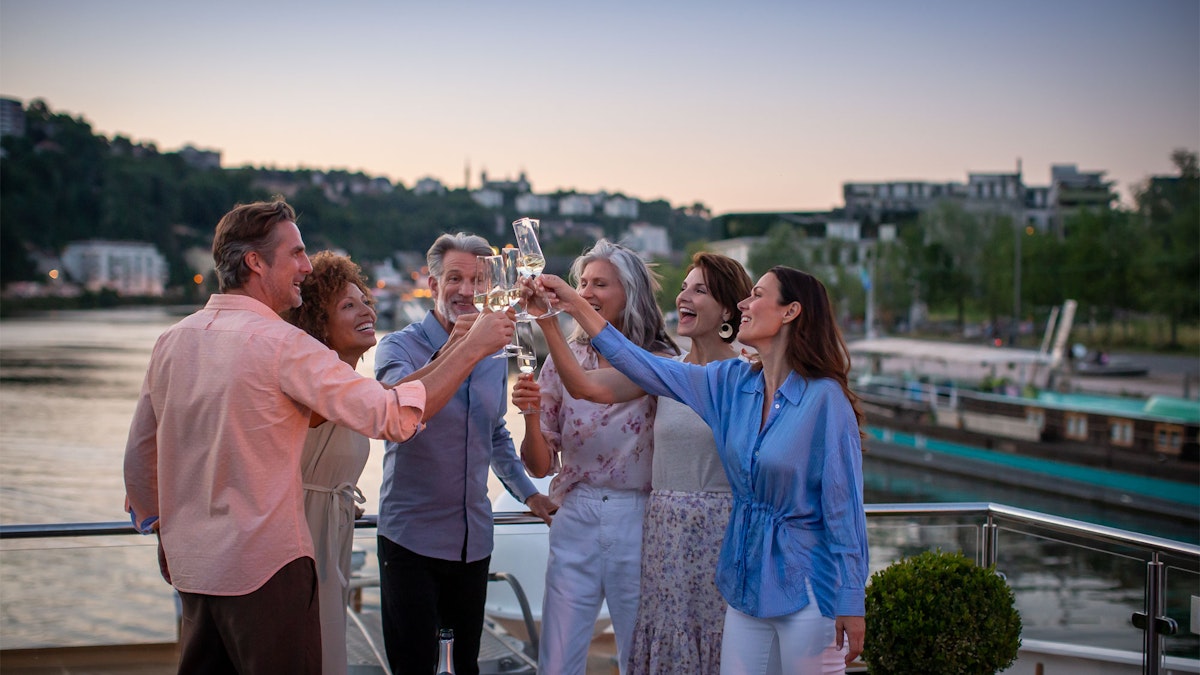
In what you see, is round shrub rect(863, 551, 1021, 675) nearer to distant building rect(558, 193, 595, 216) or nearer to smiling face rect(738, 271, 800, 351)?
smiling face rect(738, 271, 800, 351)

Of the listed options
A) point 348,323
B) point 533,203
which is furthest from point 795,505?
point 533,203

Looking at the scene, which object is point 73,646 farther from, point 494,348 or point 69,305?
point 69,305

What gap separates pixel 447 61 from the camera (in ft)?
224

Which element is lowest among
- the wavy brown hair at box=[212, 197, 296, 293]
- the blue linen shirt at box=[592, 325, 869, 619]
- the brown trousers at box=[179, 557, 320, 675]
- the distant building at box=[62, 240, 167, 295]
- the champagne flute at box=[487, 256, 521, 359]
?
the brown trousers at box=[179, 557, 320, 675]

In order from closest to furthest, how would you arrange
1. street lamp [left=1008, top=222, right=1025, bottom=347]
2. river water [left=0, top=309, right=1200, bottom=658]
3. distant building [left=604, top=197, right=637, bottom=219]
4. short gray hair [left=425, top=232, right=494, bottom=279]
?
short gray hair [left=425, top=232, right=494, bottom=279] → river water [left=0, top=309, right=1200, bottom=658] → street lamp [left=1008, top=222, right=1025, bottom=347] → distant building [left=604, top=197, right=637, bottom=219]

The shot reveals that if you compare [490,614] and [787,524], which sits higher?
[787,524]

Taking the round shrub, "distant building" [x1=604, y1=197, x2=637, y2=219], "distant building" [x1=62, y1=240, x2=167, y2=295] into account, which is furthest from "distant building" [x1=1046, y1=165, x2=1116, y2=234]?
the round shrub

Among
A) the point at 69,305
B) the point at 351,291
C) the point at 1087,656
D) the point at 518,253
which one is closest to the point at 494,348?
the point at 518,253

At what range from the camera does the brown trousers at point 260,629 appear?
1974mm

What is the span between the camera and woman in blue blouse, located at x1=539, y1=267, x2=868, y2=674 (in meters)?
2.22

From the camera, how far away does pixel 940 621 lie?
117 inches

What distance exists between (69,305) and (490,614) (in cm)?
6417

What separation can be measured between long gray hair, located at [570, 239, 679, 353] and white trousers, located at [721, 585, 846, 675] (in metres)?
0.86

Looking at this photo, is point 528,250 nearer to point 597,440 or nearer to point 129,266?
point 597,440
